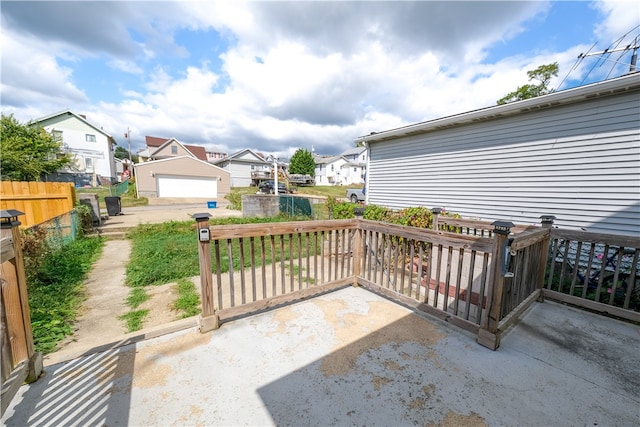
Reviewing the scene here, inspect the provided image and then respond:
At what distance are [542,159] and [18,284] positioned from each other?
25.4 feet

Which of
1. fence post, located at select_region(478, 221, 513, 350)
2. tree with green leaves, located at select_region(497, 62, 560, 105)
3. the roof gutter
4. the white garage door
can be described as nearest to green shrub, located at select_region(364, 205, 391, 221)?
the roof gutter

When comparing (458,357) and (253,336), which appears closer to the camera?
(458,357)

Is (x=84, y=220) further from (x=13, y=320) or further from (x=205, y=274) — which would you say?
(x=205, y=274)

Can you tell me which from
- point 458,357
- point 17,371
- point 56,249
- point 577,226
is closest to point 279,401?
point 458,357

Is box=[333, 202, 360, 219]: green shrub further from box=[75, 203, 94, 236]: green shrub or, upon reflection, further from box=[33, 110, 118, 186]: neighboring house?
box=[33, 110, 118, 186]: neighboring house

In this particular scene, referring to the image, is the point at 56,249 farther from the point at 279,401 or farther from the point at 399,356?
the point at 399,356

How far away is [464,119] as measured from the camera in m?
5.97

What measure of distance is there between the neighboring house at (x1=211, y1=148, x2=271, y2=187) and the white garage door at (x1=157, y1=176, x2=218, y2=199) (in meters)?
10.6

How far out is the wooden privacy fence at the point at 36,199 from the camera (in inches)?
266

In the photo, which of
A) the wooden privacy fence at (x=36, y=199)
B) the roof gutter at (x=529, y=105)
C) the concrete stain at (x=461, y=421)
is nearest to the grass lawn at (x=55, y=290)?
the wooden privacy fence at (x=36, y=199)

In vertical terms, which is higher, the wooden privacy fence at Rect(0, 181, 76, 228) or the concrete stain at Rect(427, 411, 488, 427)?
the wooden privacy fence at Rect(0, 181, 76, 228)

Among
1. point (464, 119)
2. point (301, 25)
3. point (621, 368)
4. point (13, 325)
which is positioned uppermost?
point (301, 25)

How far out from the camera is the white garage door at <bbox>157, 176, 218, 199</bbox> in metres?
20.9

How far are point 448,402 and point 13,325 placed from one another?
9.57ft
